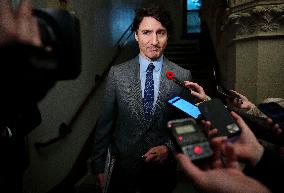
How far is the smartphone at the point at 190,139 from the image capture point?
92 centimetres

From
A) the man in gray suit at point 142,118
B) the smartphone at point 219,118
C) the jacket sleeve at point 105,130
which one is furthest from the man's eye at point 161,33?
the smartphone at point 219,118

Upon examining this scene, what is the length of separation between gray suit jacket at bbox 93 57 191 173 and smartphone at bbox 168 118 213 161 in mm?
909

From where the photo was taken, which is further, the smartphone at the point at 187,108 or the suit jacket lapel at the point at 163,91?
the suit jacket lapel at the point at 163,91

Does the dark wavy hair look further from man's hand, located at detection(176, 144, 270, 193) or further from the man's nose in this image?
man's hand, located at detection(176, 144, 270, 193)

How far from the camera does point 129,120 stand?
197cm

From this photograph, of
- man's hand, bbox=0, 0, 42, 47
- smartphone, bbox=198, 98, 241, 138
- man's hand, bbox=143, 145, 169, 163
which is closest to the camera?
man's hand, bbox=0, 0, 42, 47

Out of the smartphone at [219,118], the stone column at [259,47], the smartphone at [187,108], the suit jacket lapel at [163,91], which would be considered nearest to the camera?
the smartphone at [219,118]

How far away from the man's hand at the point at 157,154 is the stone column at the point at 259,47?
59.1 inches

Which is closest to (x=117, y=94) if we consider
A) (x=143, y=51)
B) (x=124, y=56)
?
(x=143, y=51)

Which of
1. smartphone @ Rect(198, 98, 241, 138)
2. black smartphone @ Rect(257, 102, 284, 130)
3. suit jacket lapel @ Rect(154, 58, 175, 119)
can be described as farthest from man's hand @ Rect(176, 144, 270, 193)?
suit jacket lapel @ Rect(154, 58, 175, 119)

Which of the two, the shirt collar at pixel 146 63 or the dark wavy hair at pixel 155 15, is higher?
the dark wavy hair at pixel 155 15

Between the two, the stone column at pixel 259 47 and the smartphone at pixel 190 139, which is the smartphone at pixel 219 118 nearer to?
the smartphone at pixel 190 139

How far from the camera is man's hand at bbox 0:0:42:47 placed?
→ 2.23ft

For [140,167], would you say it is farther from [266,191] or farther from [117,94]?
[266,191]
